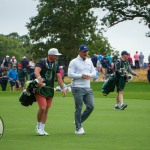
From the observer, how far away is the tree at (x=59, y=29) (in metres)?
99.1

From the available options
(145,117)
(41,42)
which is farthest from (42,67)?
(41,42)

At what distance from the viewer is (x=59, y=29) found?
10238 cm

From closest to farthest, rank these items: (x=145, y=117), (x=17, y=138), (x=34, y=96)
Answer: (x=17, y=138), (x=34, y=96), (x=145, y=117)

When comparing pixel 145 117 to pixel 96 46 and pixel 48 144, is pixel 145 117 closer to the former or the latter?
pixel 48 144

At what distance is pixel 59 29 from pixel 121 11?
3929 centimetres

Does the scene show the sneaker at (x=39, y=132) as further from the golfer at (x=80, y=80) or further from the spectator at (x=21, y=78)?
the spectator at (x=21, y=78)

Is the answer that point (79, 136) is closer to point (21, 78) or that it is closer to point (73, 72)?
point (73, 72)

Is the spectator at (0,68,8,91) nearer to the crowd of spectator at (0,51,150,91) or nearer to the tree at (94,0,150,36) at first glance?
the crowd of spectator at (0,51,150,91)

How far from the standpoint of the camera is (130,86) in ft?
178

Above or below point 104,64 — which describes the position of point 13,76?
below

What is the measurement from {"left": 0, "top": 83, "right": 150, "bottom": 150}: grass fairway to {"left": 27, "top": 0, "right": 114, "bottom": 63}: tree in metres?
71.3

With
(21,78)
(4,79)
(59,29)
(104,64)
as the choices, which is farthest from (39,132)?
(59,29)

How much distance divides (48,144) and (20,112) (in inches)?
377

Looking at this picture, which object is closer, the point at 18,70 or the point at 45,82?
the point at 45,82
